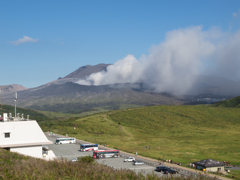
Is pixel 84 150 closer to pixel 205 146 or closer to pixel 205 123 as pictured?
pixel 205 146

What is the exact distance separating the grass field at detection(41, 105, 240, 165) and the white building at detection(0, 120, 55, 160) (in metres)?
53.6

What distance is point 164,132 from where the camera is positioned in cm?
15138

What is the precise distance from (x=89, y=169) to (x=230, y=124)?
577ft

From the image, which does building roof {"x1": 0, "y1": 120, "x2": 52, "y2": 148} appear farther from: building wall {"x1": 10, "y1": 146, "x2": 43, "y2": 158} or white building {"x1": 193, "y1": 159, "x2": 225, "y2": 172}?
white building {"x1": 193, "y1": 159, "x2": 225, "y2": 172}

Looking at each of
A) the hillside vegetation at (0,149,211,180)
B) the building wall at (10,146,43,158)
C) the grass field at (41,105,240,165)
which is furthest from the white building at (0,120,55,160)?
the grass field at (41,105,240,165)

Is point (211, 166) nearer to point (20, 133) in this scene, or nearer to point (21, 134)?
point (21, 134)

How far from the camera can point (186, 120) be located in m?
186

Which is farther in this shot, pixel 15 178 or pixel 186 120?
pixel 186 120

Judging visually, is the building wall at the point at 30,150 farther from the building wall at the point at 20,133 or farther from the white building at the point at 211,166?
the white building at the point at 211,166

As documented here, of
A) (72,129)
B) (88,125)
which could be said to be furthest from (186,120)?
A: (72,129)

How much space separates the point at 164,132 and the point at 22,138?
409ft

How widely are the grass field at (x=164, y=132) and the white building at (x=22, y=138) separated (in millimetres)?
53571

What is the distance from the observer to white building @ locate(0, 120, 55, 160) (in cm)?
3316

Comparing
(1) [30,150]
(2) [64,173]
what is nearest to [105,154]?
(1) [30,150]
